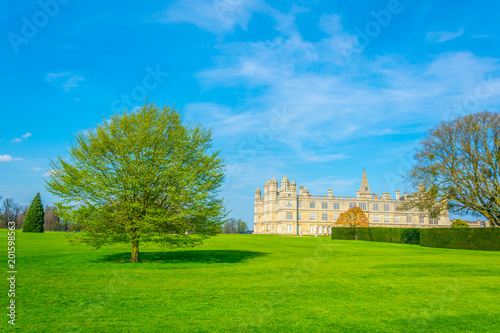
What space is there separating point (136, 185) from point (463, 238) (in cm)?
2695

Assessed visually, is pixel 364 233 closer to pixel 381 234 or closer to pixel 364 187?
pixel 381 234

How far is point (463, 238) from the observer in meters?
29.8

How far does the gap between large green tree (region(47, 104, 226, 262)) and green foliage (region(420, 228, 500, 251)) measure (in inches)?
899

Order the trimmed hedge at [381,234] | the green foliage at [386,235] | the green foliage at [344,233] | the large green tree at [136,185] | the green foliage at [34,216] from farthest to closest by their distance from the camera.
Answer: the green foliage at [344,233] → the green foliage at [34,216] → the green foliage at [386,235] → the trimmed hedge at [381,234] → the large green tree at [136,185]

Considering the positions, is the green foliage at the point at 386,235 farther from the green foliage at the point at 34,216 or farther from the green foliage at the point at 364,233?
the green foliage at the point at 34,216

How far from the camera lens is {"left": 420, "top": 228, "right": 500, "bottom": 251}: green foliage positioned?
27.7 metres

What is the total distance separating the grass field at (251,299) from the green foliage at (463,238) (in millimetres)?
15400

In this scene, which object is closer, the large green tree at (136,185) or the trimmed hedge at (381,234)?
the large green tree at (136,185)

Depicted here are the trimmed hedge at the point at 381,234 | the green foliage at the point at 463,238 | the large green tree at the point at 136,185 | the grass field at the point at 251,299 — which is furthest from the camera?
the trimmed hedge at the point at 381,234

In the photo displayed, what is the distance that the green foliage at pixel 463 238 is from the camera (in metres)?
27.7

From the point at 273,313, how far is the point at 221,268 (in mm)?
7521

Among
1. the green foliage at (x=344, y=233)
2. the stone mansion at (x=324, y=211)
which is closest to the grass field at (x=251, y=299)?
the green foliage at (x=344, y=233)

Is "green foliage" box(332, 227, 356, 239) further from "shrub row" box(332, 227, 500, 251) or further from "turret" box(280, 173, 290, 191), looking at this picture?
"turret" box(280, 173, 290, 191)

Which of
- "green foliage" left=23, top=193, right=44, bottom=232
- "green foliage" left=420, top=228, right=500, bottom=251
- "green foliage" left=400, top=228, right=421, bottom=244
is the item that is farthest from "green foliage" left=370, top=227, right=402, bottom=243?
"green foliage" left=23, top=193, right=44, bottom=232
